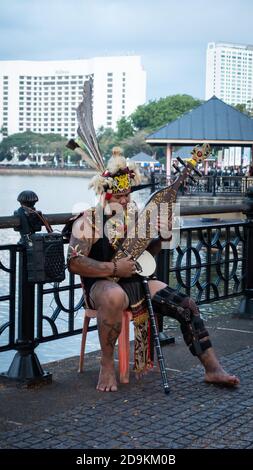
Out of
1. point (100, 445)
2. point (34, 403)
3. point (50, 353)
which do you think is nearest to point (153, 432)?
point (100, 445)

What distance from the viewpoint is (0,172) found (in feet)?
529

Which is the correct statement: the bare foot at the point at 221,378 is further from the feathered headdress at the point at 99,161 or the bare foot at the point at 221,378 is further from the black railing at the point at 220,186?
the black railing at the point at 220,186

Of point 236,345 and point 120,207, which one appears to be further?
point 236,345

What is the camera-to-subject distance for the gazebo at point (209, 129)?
37125 mm

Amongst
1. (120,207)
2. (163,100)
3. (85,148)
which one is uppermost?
(163,100)

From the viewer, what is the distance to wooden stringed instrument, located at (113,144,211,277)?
5574 millimetres

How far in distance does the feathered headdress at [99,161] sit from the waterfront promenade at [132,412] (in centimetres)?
134

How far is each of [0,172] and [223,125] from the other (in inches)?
5009

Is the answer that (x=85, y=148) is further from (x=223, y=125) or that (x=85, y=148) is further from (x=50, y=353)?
(x=223, y=125)

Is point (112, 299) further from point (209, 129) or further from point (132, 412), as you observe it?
point (209, 129)

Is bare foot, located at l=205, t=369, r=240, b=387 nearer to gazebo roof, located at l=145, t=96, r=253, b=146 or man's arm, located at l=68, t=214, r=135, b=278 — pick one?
man's arm, located at l=68, t=214, r=135, b=278

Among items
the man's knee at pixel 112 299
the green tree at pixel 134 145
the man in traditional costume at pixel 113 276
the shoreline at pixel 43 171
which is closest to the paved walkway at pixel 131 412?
the man in traditional costume at pixel 113 276

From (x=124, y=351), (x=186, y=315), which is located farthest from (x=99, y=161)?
(x=124, y=351)

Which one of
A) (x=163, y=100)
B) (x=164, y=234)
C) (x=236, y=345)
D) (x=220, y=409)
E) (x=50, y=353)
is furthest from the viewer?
(x=163, y=100)
